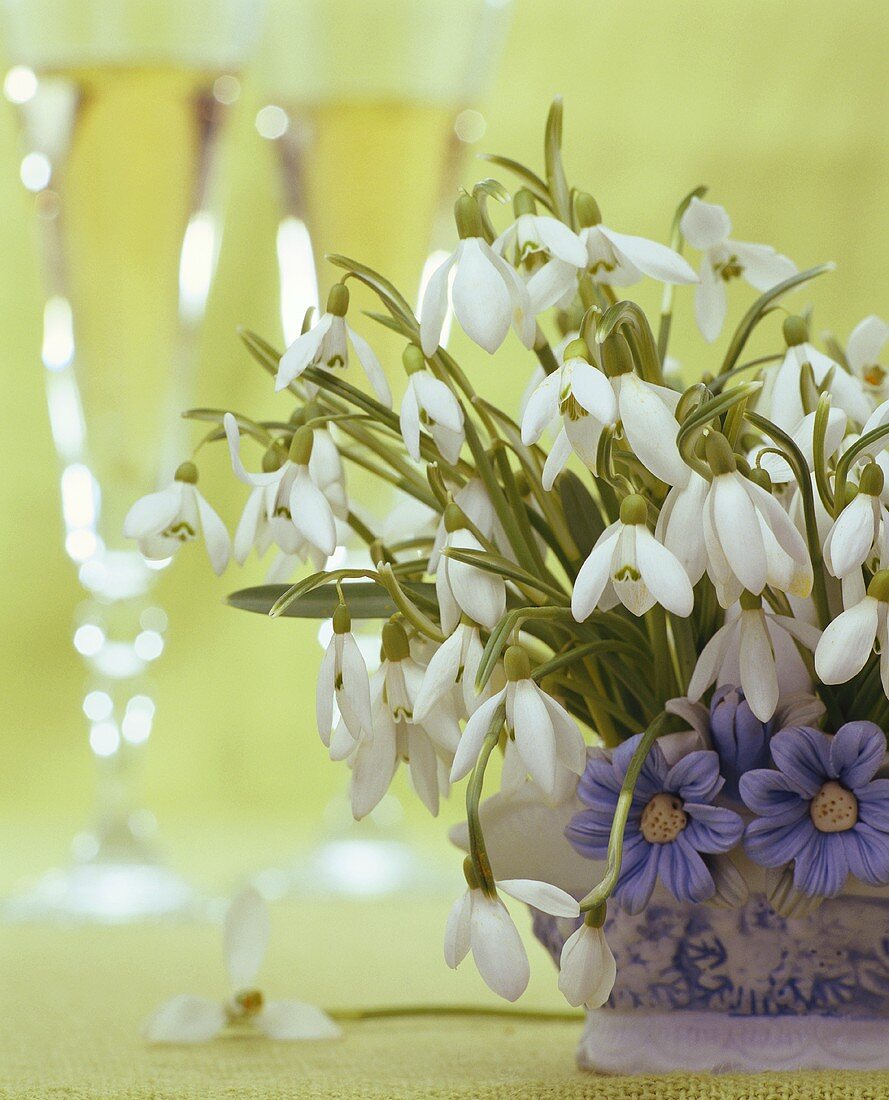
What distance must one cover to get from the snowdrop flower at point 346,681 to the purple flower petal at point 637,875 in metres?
0.05

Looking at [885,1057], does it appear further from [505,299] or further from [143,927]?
[143,927]

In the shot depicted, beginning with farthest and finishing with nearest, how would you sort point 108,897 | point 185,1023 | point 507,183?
1. point 507,183
2. point 108,897
3. point 185,1023

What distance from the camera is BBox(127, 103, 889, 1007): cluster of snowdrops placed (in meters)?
0.21

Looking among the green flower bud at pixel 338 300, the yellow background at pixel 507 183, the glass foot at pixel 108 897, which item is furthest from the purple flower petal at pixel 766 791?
the yellow background at pixel 507 183

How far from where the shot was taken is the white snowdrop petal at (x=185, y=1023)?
339 mm

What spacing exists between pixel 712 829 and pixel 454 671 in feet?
0.17

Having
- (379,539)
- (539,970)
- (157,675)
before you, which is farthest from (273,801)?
(379,539)

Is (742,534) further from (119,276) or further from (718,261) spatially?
(119,276)

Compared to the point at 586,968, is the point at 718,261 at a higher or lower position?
higher

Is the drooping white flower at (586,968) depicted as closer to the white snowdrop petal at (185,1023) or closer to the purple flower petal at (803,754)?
the purple flower petal at (803,754)


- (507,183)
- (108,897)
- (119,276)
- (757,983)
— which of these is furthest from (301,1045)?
(507,183)

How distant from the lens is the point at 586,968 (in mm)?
212

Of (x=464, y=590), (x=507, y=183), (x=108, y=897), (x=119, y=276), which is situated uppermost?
(x=507, y=183)

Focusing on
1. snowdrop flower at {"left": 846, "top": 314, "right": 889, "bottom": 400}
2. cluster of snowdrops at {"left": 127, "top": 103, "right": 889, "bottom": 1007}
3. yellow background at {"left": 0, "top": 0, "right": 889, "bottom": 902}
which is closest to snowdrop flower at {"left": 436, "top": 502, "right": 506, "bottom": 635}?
cluster of snowdrops at {"left": 127, "top": 103, "right": 889, "bottom": 1007}
